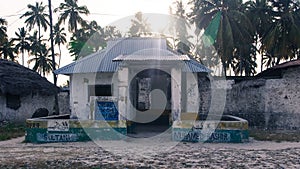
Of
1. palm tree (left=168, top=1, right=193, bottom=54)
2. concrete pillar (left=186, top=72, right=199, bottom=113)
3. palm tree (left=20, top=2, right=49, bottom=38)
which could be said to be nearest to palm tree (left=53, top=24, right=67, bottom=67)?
palm tree (left=20, top=2, right=49, bottom=38)

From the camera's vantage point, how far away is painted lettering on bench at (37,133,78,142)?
11.8m

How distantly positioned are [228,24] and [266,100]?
7857 mm

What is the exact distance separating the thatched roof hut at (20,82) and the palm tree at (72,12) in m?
12.6

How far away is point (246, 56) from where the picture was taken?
26.8 meters

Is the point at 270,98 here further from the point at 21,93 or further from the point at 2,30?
the point at 2,30

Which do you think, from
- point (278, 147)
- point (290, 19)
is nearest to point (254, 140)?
point (278, 147)

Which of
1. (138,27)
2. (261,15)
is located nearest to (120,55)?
(261,15)

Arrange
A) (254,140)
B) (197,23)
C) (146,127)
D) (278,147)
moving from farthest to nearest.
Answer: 1. (197,23)
2. (146,127)
3. (254,140)
4. (278,147)

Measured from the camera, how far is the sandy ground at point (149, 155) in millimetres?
7938

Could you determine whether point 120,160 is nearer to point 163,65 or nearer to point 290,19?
point 163,65

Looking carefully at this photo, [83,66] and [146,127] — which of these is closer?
[83,66]

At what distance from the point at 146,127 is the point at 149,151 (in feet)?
20.0

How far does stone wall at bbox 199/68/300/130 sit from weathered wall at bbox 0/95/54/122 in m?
10.2

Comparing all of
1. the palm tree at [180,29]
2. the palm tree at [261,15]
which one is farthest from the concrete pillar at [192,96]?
the palm tree at [180,29]
